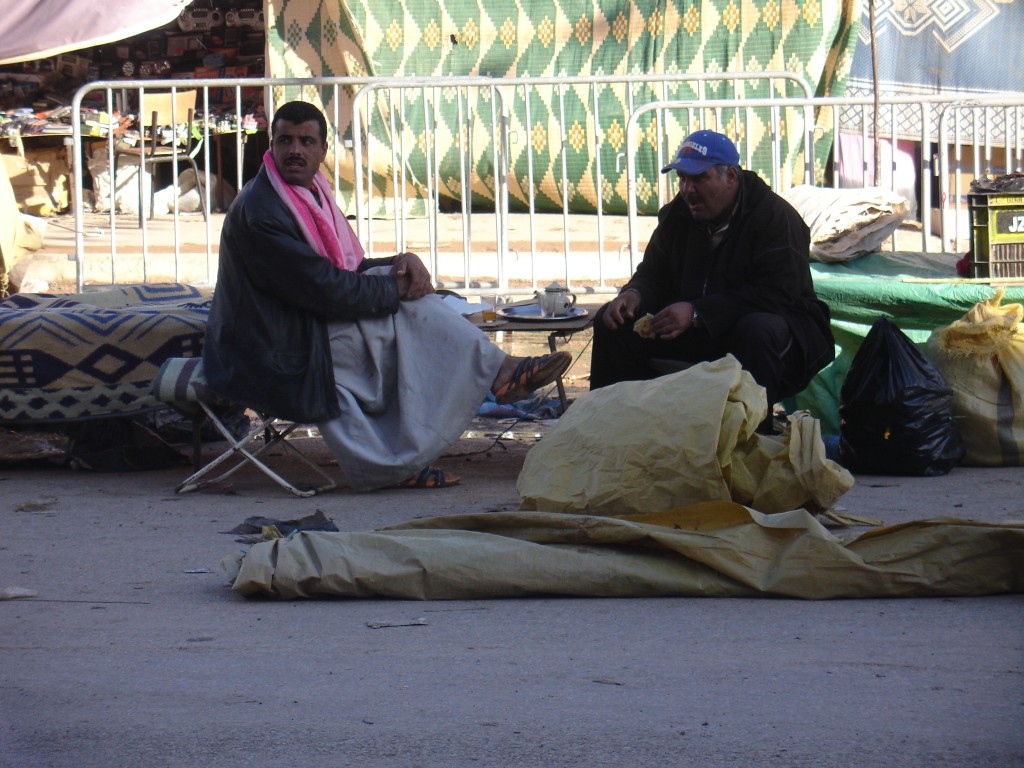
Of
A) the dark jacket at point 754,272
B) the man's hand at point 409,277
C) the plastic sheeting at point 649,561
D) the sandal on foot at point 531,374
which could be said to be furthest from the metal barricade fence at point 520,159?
the plastic sheeting at point 649,561

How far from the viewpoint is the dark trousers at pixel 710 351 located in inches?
196

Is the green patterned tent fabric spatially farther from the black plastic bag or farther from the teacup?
the black plastic bag

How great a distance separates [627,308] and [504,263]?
2.34 meters

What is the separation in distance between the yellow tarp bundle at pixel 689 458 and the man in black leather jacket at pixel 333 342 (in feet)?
3.34

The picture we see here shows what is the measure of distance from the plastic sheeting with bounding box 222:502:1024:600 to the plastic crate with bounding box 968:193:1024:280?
2.87m

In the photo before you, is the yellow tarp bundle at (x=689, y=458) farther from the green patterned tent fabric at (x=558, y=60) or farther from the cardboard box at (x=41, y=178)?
the cardboard box at (x=41, y=178)

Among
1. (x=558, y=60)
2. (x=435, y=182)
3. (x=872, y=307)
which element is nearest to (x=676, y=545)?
(x=872, y=307)

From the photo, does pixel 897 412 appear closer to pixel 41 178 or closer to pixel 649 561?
pixel 649 561

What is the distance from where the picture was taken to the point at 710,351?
17.0 feet

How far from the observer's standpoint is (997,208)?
605 centimetres

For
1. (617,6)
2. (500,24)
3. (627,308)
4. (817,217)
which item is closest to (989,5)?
(617,6)

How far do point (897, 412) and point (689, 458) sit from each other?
1641 mm

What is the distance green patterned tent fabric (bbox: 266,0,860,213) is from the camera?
33.1 ft

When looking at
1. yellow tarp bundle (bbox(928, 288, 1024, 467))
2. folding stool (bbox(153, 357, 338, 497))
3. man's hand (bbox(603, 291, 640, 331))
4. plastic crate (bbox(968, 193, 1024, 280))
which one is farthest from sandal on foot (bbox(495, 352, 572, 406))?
plastic crate (bbox(968, 193, 1024, 280))
